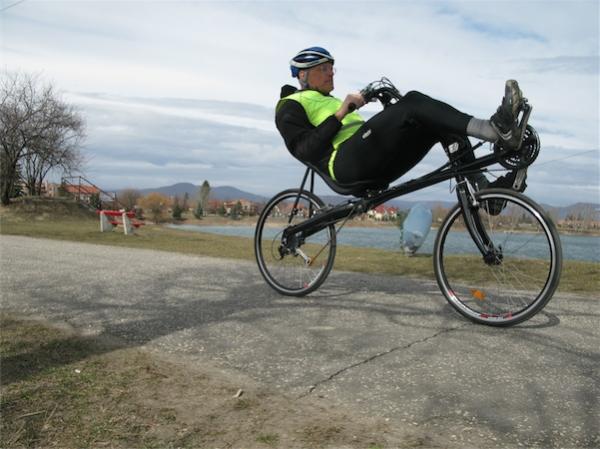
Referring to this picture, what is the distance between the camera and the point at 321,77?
4770mm

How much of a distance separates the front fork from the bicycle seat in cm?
66

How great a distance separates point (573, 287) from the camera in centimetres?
656

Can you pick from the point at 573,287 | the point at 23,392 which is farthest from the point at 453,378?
the point at 573,287

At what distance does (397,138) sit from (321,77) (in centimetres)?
126

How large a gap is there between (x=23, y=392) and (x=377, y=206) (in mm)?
2969

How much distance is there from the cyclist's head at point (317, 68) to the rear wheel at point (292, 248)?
1089mm

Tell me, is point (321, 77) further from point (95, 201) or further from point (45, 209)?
point (95, 201)

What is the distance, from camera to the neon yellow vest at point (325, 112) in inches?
174

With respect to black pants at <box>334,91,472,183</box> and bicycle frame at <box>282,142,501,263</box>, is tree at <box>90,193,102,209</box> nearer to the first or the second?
bicycle frame at <box>282,142,501,263</box>

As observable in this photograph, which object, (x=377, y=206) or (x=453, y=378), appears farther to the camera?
(x=377, y=206)

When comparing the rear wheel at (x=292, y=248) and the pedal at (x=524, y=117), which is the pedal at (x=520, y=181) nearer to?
the pedal at (x=524, y=117)

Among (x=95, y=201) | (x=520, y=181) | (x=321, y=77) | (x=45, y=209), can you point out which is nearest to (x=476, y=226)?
(x=520, y=181)

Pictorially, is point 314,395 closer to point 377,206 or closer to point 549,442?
point 549,442

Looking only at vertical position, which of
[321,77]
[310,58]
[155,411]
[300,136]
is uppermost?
[310,58]
